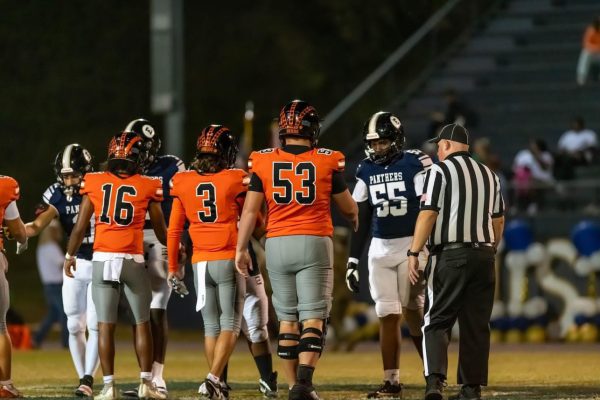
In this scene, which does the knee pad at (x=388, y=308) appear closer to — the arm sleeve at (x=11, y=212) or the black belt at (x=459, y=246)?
the black belt at (x=459, y=246)

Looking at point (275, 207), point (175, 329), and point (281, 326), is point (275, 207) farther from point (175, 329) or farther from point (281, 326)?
point (175, 329)

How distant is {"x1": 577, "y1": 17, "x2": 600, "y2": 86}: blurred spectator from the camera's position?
24750 mm

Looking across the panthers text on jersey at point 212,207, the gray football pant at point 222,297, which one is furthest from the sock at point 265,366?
the panthers text on jersey at point 212,207

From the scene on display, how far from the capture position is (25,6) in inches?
1567

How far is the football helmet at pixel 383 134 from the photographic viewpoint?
1207cm

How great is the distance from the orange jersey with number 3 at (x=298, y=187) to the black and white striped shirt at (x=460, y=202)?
2.41ft

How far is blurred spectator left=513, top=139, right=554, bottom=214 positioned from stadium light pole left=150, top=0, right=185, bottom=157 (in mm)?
5070

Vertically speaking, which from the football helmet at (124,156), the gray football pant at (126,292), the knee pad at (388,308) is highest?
the football helmet at (124,156)

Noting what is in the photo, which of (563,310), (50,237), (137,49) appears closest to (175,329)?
(50,237)

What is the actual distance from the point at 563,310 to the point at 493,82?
782 centimetres

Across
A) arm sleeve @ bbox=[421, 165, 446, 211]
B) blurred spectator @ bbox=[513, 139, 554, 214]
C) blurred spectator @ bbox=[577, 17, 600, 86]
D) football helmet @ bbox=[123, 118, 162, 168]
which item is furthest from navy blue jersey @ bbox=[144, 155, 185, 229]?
blurred spectator @ bbox=[577, 17, 600, 86]

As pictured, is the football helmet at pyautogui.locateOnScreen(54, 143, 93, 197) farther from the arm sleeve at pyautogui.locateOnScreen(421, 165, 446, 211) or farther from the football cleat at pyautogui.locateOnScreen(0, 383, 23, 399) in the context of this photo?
the arm sleeve at pyautogui.locateOnScreen(421, 165, 446, 211)

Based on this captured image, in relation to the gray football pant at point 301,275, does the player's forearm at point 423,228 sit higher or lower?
higher

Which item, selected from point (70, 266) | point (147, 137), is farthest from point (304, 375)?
point (147, 137)
